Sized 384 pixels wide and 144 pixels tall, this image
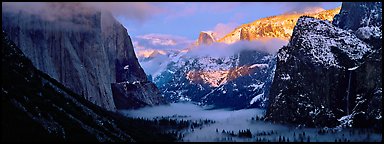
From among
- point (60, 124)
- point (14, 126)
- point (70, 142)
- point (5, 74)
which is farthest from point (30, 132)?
point (5, 74)

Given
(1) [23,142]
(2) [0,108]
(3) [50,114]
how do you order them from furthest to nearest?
(3) [50,114] → (2) [0,108] → (1) [23,142]

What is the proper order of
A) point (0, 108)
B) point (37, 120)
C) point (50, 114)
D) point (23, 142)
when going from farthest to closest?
point (50, 114), point (37, 120), point (0, 108), point (23, 142)

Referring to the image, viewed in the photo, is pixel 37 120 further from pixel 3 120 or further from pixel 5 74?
pixel 5 74

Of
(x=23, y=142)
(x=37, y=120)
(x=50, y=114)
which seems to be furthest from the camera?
(x=50, y=114)

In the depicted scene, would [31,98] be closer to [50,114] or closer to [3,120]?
[50,114]

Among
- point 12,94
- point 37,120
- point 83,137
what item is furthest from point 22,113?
point 83,137

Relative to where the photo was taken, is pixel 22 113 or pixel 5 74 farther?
pixel 5 74

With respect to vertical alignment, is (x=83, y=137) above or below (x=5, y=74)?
below

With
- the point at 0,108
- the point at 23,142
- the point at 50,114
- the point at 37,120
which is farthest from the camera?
the point at 50,114

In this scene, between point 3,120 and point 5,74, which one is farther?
point 5,74
